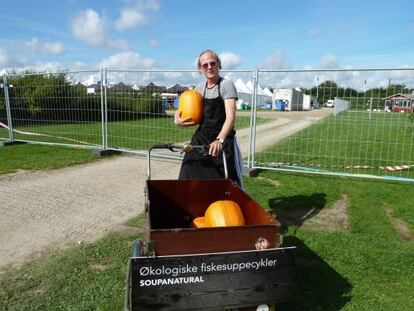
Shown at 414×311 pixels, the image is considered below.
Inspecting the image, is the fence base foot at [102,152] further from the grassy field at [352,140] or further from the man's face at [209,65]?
the man's face at [209,65]

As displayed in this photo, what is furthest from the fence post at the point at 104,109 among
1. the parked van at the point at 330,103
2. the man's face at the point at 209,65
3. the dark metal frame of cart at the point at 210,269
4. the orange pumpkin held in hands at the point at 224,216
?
the dark metal frame of cart at the point at 210,269

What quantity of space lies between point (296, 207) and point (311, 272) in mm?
2164

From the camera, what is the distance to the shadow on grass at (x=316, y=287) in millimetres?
3246

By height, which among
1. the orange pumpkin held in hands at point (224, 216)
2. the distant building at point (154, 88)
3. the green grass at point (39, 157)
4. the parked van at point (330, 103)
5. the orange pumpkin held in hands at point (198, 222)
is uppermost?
the distant building at point (154, 88)

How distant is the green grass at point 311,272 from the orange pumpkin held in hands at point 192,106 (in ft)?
5.22

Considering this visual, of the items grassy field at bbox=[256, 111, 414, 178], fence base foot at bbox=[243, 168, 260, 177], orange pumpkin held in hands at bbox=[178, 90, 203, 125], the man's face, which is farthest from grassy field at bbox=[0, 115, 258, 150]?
the man's face

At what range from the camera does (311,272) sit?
3812mm

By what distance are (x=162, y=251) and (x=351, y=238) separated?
10.1 ft

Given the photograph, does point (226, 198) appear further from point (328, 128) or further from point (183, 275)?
point (328, 128)

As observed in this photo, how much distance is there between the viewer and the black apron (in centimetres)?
374

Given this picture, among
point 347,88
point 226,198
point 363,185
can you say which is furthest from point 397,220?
point 226,198

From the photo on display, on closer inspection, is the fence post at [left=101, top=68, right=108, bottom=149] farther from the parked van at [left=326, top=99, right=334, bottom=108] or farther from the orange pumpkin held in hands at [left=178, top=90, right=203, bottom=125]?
the orange pumpkin held in hands at [left=178, top=90, right=203, bottom=125]

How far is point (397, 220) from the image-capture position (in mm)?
5527

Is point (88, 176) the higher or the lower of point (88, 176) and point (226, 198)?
the lower
